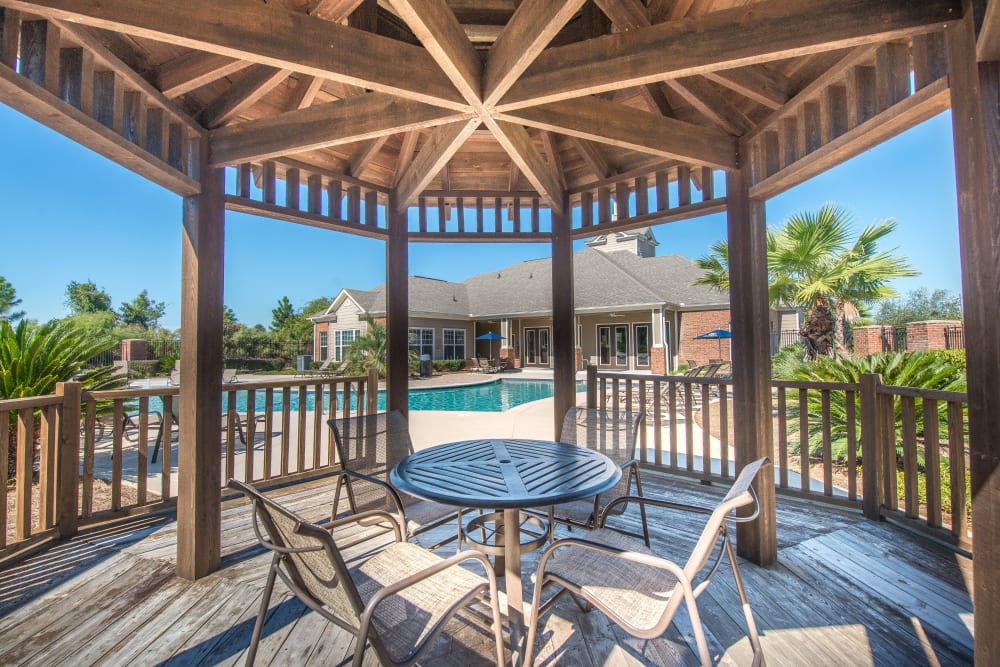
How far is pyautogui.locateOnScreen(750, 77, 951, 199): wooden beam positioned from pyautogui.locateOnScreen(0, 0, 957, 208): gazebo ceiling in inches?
9.3

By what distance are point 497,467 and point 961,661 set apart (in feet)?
6.80

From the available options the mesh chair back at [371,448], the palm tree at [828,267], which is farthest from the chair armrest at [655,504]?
the palm tree at [828,267]

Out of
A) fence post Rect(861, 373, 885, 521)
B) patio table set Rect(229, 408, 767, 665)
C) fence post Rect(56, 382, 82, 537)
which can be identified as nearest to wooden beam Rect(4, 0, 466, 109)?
patio table set Rect(229, 408, 767, 665)

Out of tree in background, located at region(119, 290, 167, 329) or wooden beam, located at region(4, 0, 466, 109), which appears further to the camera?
tree in background, located at region(119, 290, 167, 329)

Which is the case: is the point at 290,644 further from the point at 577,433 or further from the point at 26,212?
the point at 26,212

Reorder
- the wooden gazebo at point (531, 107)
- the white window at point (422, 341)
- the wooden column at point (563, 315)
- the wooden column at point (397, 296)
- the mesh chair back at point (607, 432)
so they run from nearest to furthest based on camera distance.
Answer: the wooden gazebo at point (531, 107), the mesh chair back at point (607, 432), the wooden column at point (397, 296), the wooden column at point (563, 315), the white window at point (422, 341)

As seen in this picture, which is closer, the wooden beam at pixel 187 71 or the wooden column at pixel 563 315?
the wooden beam at pixel 187 71

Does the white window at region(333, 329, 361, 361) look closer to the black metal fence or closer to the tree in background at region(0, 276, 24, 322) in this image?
the tree in background at region(0, 276, 24, 322)

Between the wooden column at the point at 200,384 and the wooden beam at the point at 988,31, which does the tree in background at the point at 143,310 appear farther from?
the wooden beam at the point at 988,31

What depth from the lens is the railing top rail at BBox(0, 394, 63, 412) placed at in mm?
2654

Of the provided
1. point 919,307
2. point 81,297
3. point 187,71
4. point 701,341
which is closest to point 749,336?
point 187,71

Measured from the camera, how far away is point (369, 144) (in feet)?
11.8

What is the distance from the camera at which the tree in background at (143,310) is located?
114 feet

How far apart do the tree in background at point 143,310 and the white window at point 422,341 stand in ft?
93.6
